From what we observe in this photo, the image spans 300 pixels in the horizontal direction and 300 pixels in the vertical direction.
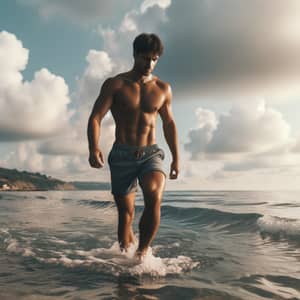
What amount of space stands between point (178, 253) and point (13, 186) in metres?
198

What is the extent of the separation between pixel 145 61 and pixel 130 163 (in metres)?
1.22

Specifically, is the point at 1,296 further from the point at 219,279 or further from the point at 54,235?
the point at 54,235

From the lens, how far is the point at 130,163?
4.62 m

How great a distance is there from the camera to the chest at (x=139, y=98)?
456 centimetres

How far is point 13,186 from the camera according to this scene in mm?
190250

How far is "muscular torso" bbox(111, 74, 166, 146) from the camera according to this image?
457cm

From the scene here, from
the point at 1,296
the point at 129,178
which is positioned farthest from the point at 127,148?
the point at 1,296

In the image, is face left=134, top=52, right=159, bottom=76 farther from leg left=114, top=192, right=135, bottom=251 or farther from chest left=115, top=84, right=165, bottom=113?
leg left=114, top=192, right=135, bottom=251

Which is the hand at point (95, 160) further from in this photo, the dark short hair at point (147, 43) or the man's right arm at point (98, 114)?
the dark short hair at point (147, 43)

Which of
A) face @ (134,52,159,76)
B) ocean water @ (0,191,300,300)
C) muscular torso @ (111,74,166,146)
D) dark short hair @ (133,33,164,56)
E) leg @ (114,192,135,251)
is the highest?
dark short hair @ (133,33,164,56)

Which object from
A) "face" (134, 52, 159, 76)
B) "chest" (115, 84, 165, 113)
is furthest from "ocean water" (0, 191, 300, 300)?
"face" (134, 52, 159, 76)

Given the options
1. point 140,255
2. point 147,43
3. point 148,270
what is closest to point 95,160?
point 140,255

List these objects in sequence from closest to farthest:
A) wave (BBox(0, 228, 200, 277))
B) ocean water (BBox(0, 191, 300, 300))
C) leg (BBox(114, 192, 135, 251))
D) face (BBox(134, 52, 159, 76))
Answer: ocean water (BBox(0, 191, 300, 300))
wave (BBox(0, 228, 200, 277))
face (BBox(134, 52, 159, 76))
leg (BBox(114, 192, 135, 251))

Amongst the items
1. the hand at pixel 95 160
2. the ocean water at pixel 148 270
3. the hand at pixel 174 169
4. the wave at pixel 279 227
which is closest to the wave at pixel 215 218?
the wave at pixel 279 227
